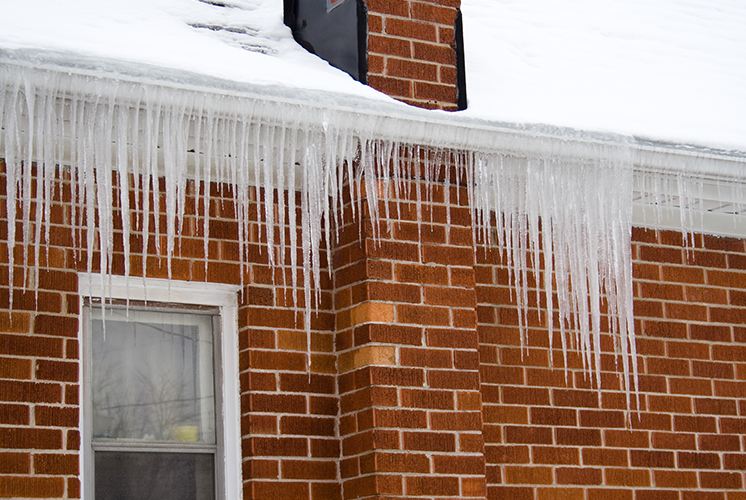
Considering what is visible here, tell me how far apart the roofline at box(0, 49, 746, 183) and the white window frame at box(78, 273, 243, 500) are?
927 millimetres

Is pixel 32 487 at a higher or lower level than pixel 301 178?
lower

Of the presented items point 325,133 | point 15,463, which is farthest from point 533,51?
point 15,463

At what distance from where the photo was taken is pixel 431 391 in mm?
6520

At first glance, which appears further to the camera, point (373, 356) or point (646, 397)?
point (646, 397)

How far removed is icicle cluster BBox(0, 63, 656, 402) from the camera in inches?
230

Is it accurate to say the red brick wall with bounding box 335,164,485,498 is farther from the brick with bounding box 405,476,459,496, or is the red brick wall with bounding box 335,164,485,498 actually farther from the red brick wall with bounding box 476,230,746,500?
the red brick wall with bounding box 476,230,746,500

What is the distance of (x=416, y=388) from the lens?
6.48 m

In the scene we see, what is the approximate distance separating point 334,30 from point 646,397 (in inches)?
97.8

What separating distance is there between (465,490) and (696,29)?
12.4ft

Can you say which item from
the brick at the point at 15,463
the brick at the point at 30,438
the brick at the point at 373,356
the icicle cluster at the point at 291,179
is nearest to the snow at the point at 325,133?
the icicle cluster at the point at 291,179

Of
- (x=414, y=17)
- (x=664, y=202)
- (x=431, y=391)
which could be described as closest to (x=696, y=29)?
(x=664, y=202)

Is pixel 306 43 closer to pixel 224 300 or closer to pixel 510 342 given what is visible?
pixel 224 300

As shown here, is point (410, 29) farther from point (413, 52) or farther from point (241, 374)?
point (241, 374)

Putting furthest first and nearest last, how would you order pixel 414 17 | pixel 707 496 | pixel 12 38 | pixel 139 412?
pixel 707 496 → pixel 414 17 → pixel 139 412 → pixel 12 38
